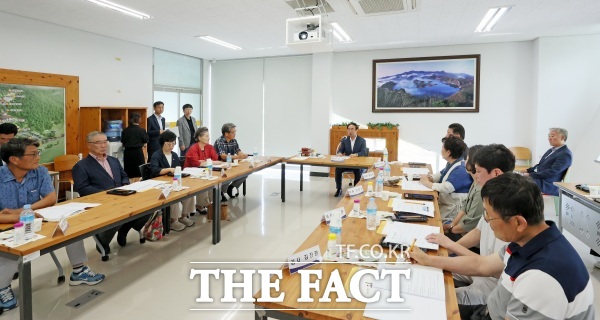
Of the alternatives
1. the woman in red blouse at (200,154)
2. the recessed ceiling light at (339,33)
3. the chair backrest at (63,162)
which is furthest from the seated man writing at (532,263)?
the chair backrest at (63,162)

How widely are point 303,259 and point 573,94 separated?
7.05 metres

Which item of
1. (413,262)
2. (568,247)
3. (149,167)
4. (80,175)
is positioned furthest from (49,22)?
(568,247)

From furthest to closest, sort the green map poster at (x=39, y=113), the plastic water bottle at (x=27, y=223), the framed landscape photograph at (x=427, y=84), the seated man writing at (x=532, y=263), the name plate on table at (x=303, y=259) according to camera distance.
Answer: the framed landscape photograph at (x=427, y=84)
the green map poster at (x=39, y=113)
the plastic water bottle at (x=27, y=223)
the name plate on table at (x=303, y=259)
the seated man writing at (x=532, y=263)

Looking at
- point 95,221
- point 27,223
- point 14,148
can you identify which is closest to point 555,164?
point 95,221

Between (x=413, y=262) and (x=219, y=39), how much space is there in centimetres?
618

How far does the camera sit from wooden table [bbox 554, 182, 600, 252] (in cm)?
311

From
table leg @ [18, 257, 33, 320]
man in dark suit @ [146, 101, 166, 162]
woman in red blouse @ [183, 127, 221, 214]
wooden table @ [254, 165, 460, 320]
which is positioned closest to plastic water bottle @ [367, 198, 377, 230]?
wooden table @ [254, 165, 460, 320]

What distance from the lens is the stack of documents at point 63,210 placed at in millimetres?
2402

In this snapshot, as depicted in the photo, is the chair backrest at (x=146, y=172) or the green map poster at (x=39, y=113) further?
the green map poster at (x=39, y=113)

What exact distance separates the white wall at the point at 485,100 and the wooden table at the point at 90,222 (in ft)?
17.5

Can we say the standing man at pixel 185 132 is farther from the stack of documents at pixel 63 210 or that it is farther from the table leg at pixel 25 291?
the table leg at pixel 25 291

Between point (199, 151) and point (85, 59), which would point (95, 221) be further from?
point (85, 59)

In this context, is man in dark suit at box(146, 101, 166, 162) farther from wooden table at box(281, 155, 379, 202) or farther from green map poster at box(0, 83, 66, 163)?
wooden table at box(281, 155, 379, 202)

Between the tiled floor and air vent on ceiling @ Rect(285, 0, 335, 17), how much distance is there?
2836mm
